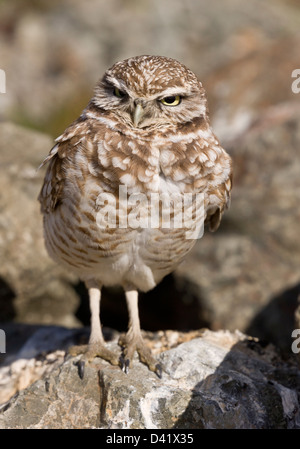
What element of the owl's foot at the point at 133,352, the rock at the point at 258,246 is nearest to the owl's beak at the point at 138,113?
the owl's foot at the point at 133,352

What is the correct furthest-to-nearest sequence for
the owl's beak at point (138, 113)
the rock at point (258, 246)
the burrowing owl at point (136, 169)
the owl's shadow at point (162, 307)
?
the owl's shadow at point (162, 307) < the rock at point (258, 246) < the burrowing owl at point (136, 169) < the owl's beak at point (138, 113)

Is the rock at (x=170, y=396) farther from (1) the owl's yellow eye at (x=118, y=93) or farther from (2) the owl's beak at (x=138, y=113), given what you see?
(1) the owl's yellow eye at (x=118, y=93)

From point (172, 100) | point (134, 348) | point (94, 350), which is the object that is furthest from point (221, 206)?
point (94, 350)

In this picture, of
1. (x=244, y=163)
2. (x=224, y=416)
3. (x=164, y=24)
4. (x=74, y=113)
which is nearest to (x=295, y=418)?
(x=224, y=416)

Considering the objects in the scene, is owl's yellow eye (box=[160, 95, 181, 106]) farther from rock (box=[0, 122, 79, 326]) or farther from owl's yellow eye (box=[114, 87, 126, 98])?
rock (box=[0, 122, 79, 326])

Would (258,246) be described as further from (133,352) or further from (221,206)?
(133,352)

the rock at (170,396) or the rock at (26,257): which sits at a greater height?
the rock at (26,257)
